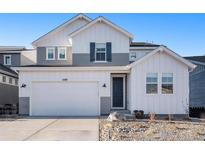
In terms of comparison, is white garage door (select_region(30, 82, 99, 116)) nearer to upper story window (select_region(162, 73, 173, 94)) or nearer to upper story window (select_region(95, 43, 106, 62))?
upper story window (select_region(95, 43, 106, 62))

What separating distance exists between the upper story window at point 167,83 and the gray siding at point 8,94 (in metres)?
13.1

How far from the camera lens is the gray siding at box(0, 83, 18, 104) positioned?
27.6m

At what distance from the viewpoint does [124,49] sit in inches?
942

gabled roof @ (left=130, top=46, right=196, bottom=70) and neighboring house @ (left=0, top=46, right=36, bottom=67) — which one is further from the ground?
neighboring house @ (left=0, top=46, right=36, bottom=67)

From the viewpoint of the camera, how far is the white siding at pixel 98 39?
23922 millimetres

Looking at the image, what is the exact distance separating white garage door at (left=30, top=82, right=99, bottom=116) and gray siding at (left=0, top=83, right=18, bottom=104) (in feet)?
20.0

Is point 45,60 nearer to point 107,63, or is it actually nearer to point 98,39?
point 98,39

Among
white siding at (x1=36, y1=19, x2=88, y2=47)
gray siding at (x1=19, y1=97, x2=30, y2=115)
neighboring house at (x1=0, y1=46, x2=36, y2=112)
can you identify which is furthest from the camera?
neighboring house at (x1=0, y1=46, x2=36, y2=112)

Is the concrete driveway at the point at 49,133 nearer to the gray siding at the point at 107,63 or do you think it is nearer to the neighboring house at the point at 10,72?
the gray siding at the point at 107,63

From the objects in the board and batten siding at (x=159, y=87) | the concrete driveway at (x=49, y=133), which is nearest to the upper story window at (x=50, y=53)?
the board and batten siding at (x=159, y=87)

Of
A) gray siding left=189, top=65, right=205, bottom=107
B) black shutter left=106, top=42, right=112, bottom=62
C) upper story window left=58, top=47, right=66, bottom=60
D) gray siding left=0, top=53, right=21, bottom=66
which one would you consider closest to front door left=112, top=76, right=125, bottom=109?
black shutter left=106, top=42, right=112, bottom=62
